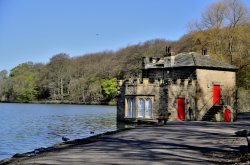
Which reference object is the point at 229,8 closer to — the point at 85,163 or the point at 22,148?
the point at 22,148

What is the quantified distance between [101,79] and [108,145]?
9744 cm

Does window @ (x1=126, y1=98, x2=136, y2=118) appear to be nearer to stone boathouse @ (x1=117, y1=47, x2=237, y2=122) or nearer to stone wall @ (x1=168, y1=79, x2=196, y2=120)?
stone boathouse @ (x1=117, y1=47, x2=237, y2=122)

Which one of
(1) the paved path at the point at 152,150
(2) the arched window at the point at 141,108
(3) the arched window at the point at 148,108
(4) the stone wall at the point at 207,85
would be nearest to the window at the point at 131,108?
(2) the arched window at the point at 141,108

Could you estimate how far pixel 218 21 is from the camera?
55344mm

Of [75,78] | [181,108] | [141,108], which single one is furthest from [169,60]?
[75,78]

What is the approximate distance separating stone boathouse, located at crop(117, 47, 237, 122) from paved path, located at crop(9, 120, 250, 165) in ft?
43.8

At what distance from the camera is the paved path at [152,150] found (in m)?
13.0

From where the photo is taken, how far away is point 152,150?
15.2m

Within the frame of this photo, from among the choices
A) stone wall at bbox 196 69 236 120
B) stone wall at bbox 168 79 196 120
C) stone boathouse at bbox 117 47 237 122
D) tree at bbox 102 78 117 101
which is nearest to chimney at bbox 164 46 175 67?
stone boathouse at bbox 117 47 237 122

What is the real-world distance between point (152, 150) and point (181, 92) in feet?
66.0

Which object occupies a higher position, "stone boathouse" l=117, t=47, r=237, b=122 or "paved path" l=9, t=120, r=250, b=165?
"stone boathouse" l=117, t=47, r=237, b=122

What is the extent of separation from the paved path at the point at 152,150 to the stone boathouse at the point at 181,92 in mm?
13351

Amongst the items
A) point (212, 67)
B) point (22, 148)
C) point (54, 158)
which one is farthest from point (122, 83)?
point (54, 158)

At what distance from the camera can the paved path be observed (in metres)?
13.0
